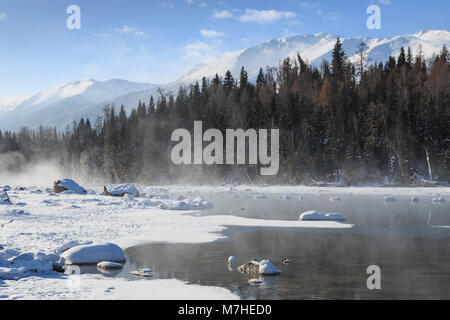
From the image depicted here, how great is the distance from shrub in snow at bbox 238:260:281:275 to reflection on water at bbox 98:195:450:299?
31cm

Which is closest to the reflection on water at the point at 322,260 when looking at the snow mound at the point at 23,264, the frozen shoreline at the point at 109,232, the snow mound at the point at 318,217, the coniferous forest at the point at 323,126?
the frozen shoreline at the point at 109,232

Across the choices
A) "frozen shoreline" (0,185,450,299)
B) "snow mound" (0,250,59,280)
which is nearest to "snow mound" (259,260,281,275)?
"frozen shoreline" (0,185,450,299)

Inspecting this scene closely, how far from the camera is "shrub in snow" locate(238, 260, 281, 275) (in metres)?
13.0

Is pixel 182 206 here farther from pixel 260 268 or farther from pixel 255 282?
pixel 255 282

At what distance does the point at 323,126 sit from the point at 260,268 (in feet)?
197

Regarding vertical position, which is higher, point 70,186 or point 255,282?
point 70,186

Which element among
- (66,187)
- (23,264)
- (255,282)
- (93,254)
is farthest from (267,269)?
(66,187)

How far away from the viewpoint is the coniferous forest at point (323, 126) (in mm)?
63406

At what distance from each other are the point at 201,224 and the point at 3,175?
419ft

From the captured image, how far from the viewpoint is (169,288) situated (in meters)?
11.5

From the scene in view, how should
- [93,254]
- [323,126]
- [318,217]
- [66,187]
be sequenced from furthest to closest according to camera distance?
[323,126], [66,187], [318,217], [93,254]

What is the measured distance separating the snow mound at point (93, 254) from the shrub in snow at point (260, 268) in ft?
14.7

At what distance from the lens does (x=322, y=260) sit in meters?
14.9
